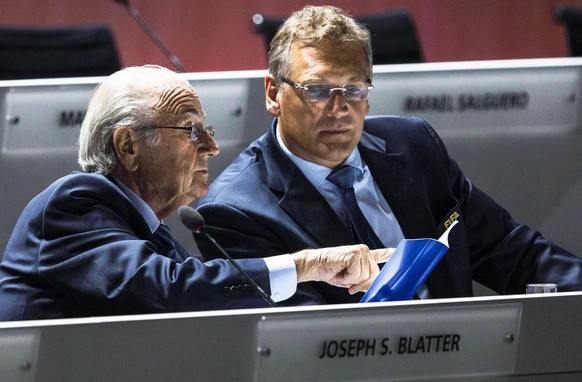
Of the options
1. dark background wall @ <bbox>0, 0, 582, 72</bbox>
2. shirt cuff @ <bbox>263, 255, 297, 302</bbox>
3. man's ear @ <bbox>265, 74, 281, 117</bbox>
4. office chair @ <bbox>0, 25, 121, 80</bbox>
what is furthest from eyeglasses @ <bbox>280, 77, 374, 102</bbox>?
dark background wall @ <bbox>0, 0, 582, 72</bbox>

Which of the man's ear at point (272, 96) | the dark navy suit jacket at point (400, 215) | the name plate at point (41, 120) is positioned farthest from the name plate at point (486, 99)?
the name plate at point (41, 120)

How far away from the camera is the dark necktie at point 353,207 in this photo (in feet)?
9.55

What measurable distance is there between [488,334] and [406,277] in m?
0.57

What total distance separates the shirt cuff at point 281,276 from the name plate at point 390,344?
734mm

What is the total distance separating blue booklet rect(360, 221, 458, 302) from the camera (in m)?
2.34

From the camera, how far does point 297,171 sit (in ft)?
9.55

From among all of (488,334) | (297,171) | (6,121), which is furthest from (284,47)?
(488,334)

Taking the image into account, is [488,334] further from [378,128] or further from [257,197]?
[378,128]

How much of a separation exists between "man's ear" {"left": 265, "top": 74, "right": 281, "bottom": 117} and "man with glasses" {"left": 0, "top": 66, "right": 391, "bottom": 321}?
1.07ft

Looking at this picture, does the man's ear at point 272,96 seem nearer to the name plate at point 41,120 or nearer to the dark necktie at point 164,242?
the dark necktie at point 164,242

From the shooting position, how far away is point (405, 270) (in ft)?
7.72

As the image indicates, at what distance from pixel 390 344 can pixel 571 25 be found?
12.8 ft

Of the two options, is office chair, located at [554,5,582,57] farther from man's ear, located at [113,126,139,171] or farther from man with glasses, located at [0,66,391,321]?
man's ear, located at [113,126,139,171]

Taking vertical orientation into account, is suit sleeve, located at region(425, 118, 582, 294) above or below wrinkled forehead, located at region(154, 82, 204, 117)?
below
